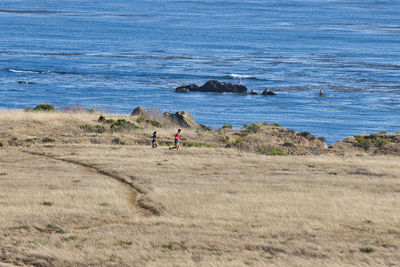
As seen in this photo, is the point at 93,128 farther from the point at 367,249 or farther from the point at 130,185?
the point at 367,249

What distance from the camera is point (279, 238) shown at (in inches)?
1030

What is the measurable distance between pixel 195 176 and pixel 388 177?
10612 millimetres

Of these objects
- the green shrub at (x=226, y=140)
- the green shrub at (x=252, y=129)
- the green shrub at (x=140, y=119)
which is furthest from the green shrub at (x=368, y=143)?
the green shrub at (x=140, y=119)

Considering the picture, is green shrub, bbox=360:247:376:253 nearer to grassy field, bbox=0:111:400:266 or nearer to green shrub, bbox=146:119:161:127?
grassy field, bbox=0:111:400:266

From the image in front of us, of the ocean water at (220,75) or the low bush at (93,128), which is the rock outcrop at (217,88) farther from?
the low bush at (93,128)

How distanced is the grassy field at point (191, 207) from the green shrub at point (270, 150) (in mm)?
1832

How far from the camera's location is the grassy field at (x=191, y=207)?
79.4 ft

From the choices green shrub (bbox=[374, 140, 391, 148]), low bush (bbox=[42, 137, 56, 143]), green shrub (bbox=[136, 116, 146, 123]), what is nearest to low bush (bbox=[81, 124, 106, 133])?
low bush (bbox=[42, 137, 56, 143])

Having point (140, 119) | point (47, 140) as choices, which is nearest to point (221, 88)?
point (140, 119)

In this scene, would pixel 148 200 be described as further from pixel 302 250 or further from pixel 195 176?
pixel 302 250

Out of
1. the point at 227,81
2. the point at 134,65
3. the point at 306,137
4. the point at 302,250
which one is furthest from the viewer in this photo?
the point at 134,65

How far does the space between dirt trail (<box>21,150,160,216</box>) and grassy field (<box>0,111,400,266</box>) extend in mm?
82

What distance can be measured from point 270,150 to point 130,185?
639 inches

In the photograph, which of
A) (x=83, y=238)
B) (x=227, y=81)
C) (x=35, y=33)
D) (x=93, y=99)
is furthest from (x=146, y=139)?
(x=35, y=33)
